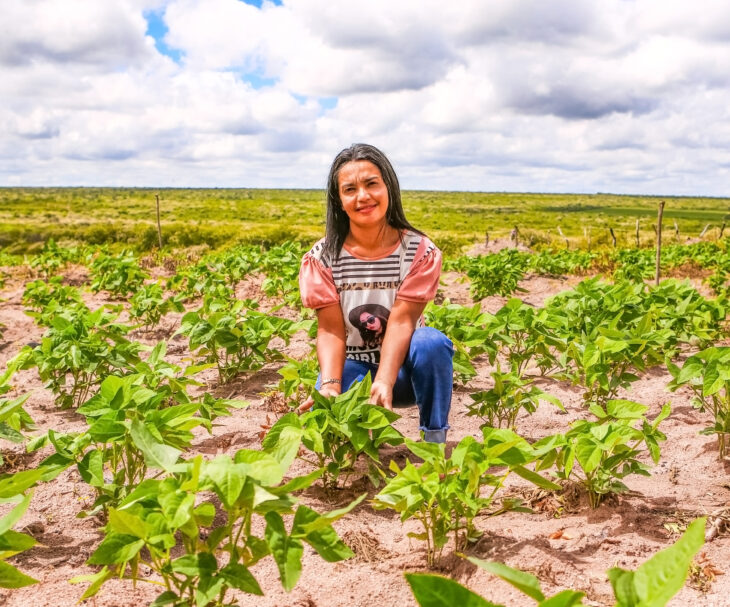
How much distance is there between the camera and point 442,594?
0.82m

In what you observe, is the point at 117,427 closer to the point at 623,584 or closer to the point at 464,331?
the point at 623,584

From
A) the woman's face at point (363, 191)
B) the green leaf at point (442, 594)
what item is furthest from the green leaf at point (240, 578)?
the woman's face at point (363, 191)

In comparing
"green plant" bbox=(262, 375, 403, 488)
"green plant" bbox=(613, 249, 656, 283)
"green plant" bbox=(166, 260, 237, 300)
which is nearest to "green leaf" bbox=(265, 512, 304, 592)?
"green plant" bbox=(262, 375, 403, 488)

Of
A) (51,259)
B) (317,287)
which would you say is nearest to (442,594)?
(317,287)

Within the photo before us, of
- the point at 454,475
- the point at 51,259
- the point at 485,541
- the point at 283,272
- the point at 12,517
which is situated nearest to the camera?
the point at 12,517

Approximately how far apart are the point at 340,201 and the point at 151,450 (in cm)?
177

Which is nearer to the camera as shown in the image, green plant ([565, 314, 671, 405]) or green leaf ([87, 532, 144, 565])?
green leaf ([87, 532, 144, 565])

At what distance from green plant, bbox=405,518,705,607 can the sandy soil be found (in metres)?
0.78

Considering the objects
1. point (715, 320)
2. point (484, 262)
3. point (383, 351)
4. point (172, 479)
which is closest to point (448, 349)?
point (383, 351)

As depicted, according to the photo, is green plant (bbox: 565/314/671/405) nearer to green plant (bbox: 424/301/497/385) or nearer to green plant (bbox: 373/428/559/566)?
green plant (bbox: 424/301/497/385)

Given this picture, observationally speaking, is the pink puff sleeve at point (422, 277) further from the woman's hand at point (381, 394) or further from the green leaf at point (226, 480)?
the green leaf at point (226, 480)

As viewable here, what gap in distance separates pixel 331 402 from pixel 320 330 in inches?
29.9

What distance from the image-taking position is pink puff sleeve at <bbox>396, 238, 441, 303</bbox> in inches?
107

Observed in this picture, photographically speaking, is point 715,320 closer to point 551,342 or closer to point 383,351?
point 551,342
